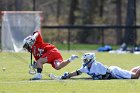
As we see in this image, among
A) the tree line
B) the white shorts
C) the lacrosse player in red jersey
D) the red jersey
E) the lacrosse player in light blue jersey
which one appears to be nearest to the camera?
the lacrosse player in light blue jersey

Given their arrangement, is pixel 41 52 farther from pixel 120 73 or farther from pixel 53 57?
pixel 120 73

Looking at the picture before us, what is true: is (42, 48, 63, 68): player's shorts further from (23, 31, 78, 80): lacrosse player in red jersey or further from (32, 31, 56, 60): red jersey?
(32, 31, 56, 60): red jersey

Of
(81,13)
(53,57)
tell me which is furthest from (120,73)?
(81,13)

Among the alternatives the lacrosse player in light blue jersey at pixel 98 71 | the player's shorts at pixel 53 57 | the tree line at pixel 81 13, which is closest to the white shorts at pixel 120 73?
the lacrosse player in light blue jersey at pixel 98 71

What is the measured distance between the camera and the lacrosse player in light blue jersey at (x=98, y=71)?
668 inches

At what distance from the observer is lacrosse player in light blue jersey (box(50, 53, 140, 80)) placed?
17.0 meters

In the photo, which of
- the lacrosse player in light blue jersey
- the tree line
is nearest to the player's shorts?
the lacrosse player in light blue jersey

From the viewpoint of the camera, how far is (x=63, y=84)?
1588 centimetres

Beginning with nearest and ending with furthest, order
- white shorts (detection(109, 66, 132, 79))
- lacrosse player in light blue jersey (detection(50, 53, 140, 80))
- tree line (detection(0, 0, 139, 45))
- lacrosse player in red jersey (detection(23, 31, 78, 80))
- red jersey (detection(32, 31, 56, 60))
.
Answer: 1. lacrosse player in light blue jersey (detection(50, 53, 140, 80))
2. white shorts (detection(109, 66, 132, 79))
3. lacrosse player in red jersey (detection(23, 31, 78, 80))
4. red jersey (detection(32, 31, 56, 60))
5. tree line (detection(0, 0, 139, 45))

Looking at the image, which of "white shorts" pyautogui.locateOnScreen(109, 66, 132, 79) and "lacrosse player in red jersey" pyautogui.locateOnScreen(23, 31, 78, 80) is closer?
"white shorts" pyautogui.locateOnScreen(109, 66, 132, 79)

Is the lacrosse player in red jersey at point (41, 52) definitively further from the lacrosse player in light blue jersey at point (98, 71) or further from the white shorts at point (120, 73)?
the white shorts at point (120, 73)

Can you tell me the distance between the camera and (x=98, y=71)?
17.0 meters

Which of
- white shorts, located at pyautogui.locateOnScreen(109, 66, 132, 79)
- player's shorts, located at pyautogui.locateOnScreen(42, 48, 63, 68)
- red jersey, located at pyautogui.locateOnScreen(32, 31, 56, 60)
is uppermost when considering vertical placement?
red jersey, located at pyautogui.locateOnScreen(32, 31, 56, 60)

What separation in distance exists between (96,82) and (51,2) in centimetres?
4660
